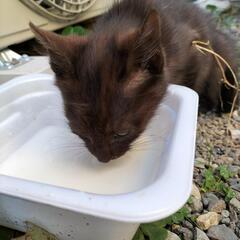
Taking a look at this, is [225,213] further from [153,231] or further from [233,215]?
[153,231]

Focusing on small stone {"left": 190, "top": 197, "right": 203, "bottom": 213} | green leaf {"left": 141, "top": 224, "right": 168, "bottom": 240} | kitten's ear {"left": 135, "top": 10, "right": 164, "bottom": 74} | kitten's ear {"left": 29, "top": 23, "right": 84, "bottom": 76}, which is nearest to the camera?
kitten's ear {"left": 135, "top": 10, "right": 164, "bottom": 74}

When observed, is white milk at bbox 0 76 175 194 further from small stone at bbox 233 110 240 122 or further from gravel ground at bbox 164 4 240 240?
small stone at bbox 233 110 240 122

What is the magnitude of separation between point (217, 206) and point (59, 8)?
4.48ft

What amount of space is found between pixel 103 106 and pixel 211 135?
39.3 inches

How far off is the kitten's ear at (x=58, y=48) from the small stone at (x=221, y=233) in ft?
2.17

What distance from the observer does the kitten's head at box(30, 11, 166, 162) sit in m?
1.07

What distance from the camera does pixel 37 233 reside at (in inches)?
40.9

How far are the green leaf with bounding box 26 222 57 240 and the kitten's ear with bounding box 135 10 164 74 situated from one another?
490 mm

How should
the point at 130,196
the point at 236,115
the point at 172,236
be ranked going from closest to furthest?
the point at 130,196 < the point at 172,236 < the point at 236,115

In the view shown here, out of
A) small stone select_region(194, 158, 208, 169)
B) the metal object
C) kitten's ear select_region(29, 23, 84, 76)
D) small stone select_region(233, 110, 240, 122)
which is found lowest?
Result: small stone select_region(233, 110, 240, 122)

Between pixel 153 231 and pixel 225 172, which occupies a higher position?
pixel 153 231

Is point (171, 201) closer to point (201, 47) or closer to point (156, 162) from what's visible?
point (156, 162)

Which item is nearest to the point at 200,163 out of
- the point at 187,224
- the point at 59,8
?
the point at 187,224

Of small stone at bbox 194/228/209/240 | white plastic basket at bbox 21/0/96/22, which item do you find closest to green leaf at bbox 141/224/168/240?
small stone at bbox 194/228/209/240
